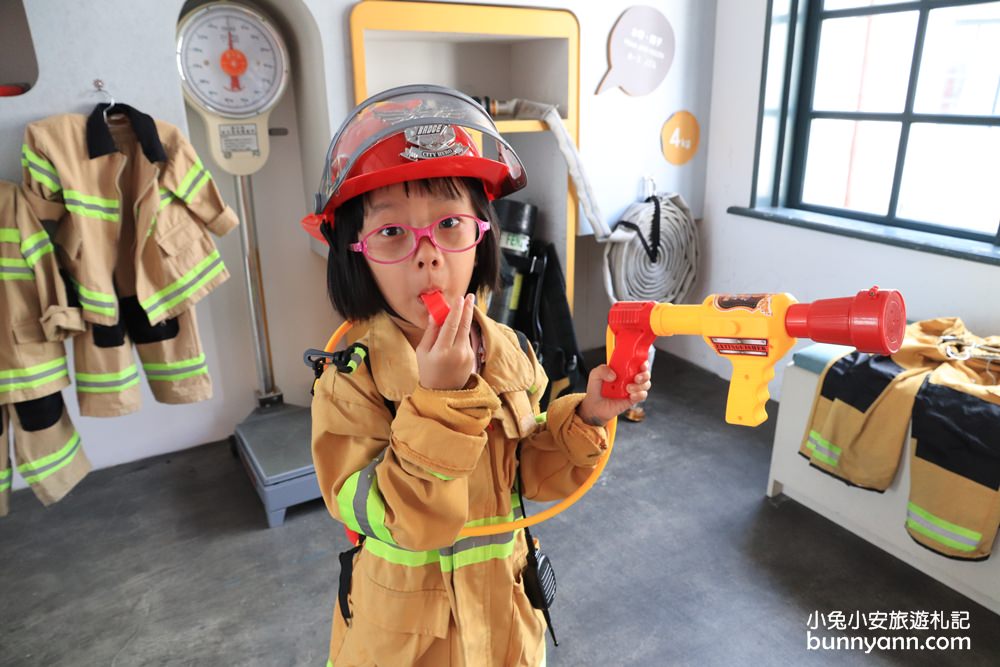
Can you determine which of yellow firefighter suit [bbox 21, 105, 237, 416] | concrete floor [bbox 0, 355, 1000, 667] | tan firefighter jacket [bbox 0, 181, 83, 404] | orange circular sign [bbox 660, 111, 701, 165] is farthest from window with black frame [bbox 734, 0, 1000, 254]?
tan firefighter jacket [bbox 0, 181, 83, 404]

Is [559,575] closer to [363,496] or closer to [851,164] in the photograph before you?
[363,496]

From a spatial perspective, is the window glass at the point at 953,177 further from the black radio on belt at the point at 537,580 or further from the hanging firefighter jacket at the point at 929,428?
the black radio on belt at the point at 537,580

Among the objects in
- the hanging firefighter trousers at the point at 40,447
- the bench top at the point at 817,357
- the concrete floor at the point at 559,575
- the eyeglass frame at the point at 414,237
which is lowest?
the concrete floor at the point at 559,575

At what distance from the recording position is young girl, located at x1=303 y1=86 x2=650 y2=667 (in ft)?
2.96

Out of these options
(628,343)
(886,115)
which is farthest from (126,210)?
(886,115)

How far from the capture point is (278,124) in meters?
2.88

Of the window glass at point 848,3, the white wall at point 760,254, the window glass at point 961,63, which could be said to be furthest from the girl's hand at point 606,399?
the window glass at point 848,3

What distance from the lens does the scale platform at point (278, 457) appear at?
2.52 meters

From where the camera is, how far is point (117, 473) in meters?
2.91

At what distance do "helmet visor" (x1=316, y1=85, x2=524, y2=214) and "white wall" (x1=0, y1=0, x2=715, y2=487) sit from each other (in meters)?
1.53

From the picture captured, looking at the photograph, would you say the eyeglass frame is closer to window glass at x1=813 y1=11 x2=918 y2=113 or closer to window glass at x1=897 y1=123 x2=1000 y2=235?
window glass at x1=897 y1=123 x2=1000 y2=235

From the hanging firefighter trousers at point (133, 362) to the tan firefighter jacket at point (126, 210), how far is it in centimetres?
8

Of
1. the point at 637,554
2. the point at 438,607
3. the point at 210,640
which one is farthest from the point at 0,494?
the point at 637,554

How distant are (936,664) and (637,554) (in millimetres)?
890
